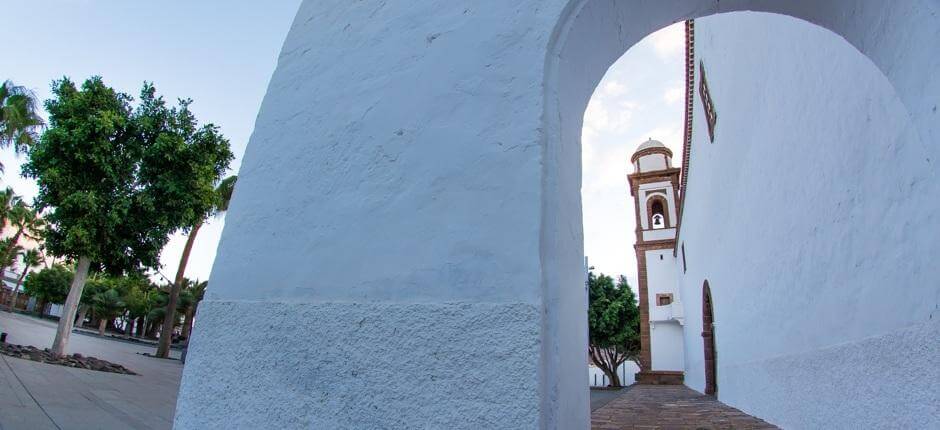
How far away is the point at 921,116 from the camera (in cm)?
175

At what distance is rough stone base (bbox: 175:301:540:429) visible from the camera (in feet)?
4.58

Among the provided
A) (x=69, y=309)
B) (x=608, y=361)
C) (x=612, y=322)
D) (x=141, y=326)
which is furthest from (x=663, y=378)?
(x=141, y=326)

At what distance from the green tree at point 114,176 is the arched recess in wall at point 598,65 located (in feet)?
35.8

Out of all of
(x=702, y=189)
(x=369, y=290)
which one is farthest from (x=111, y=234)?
(x=702, y=189)

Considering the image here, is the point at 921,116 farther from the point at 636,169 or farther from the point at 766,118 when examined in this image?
the point at 636,169

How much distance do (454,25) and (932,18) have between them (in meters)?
1.67

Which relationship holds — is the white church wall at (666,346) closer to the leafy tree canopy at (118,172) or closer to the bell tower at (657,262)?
the bell tower at (657,262)

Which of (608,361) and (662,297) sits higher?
(662,297)

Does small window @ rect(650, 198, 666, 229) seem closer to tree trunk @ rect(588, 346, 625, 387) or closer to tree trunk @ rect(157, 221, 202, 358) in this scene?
tree trunk @ rect(588, 346, 625, 387)

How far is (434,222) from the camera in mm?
1676

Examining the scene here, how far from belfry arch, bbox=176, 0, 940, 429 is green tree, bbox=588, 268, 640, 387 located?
81.3 feet

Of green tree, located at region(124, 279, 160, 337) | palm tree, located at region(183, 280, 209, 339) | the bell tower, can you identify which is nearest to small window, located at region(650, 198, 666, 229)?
the bell tower

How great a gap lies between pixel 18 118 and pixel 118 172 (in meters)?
4.51

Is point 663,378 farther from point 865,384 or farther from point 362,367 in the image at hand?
point 362,367
